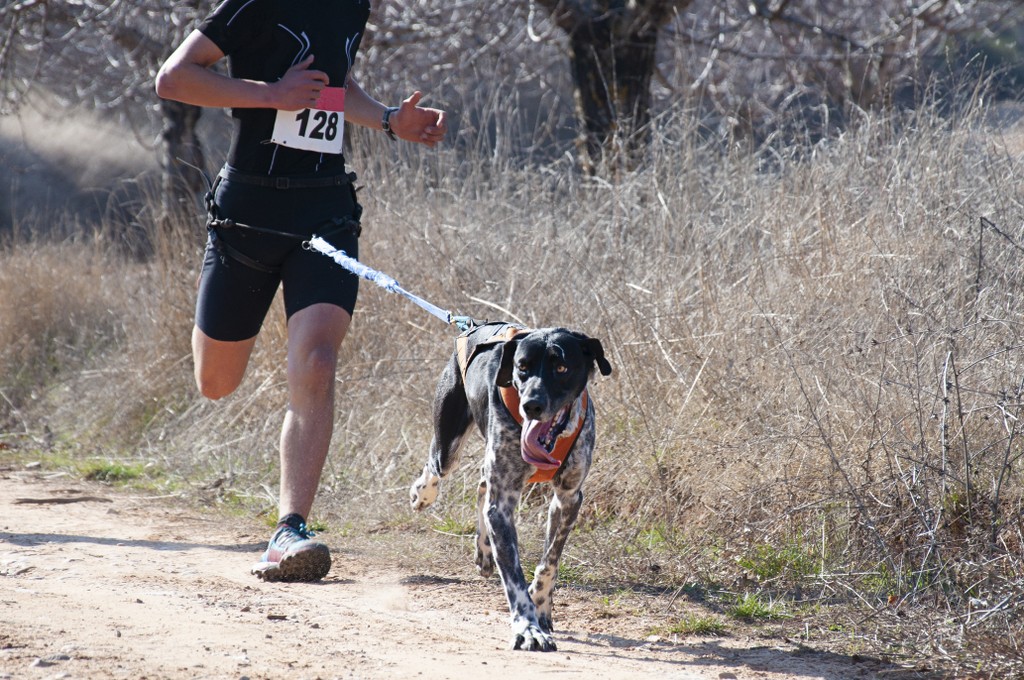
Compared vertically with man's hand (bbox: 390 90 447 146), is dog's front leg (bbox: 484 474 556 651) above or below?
below

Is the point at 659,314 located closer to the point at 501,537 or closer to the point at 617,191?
the point at 617,191

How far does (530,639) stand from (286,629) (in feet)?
2.63

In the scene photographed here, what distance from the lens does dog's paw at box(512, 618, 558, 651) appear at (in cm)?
366

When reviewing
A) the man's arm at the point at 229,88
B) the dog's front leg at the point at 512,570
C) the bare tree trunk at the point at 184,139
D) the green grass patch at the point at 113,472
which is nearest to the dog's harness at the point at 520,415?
the dog's front leg at the point at 512,570

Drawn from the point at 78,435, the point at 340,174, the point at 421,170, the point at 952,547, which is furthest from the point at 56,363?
the point at 952,547

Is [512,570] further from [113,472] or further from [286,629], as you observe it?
[113,472]

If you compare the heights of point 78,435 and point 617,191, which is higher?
point 617,191

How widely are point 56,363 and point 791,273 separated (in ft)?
19.6

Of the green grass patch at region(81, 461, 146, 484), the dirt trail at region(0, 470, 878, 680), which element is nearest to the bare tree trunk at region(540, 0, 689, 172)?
the green grass patch at region(81, 461, 146, 484)

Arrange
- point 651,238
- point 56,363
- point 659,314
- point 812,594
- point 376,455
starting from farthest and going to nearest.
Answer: point 56,363, point 651,238, point 376,455, point 659,314, point 812,594

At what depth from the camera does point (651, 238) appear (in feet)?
22.1

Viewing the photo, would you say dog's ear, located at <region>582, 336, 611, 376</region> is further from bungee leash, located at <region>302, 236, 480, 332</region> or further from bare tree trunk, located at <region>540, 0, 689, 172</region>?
bare tree trunk, located at <region>540, 0, 689, 172</region>

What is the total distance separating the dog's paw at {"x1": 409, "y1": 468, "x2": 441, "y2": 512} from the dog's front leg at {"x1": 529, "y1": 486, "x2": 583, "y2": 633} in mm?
849

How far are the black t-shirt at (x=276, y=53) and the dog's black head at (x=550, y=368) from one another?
4.25 ft
